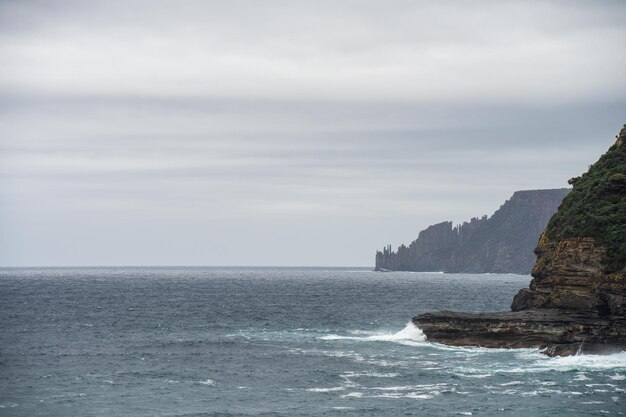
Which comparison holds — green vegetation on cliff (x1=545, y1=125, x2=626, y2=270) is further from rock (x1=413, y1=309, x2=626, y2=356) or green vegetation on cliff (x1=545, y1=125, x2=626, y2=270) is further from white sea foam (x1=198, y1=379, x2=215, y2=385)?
white sea foam (x1=198, y1=379, x2=215, y2=385)

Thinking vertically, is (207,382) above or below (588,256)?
below

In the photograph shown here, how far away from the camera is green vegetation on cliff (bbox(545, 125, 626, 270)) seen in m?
88.9

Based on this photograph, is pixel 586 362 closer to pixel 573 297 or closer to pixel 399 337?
pixel 573 297

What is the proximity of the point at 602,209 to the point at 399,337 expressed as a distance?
2791 cm

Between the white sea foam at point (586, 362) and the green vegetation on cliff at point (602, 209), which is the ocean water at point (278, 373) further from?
the green vegetation on cliff at point (602, 209)

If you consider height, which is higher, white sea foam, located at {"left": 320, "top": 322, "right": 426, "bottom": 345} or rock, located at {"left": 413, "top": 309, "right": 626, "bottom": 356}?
rock, located at {"left": 413, "top": 309, "right": 626, "bottom": 356}

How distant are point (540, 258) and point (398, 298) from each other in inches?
3712

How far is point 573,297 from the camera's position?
88938 mm

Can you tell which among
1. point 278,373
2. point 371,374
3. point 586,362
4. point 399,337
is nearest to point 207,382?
point 278,373

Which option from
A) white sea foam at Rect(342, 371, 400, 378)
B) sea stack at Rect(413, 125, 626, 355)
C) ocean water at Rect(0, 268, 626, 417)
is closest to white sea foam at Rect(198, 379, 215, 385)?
ocean water at Rect(0, 268, 626, 417)

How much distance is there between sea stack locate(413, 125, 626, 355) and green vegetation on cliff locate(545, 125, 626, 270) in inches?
4.2

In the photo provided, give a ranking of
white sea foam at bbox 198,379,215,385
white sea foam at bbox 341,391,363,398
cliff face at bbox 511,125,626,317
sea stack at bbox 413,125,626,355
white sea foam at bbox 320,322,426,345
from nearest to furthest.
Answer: white sea foam at bbox 341,391,363,398, white sea foam at bbox 198,379,215,385, sea stack at bbox 413,125,626,355, cliff face at bbox 511,125,626,317, white sea foam at bbox 320,322,426,345

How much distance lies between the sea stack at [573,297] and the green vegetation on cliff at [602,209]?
0.11 metres

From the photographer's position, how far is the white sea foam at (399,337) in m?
98.6
